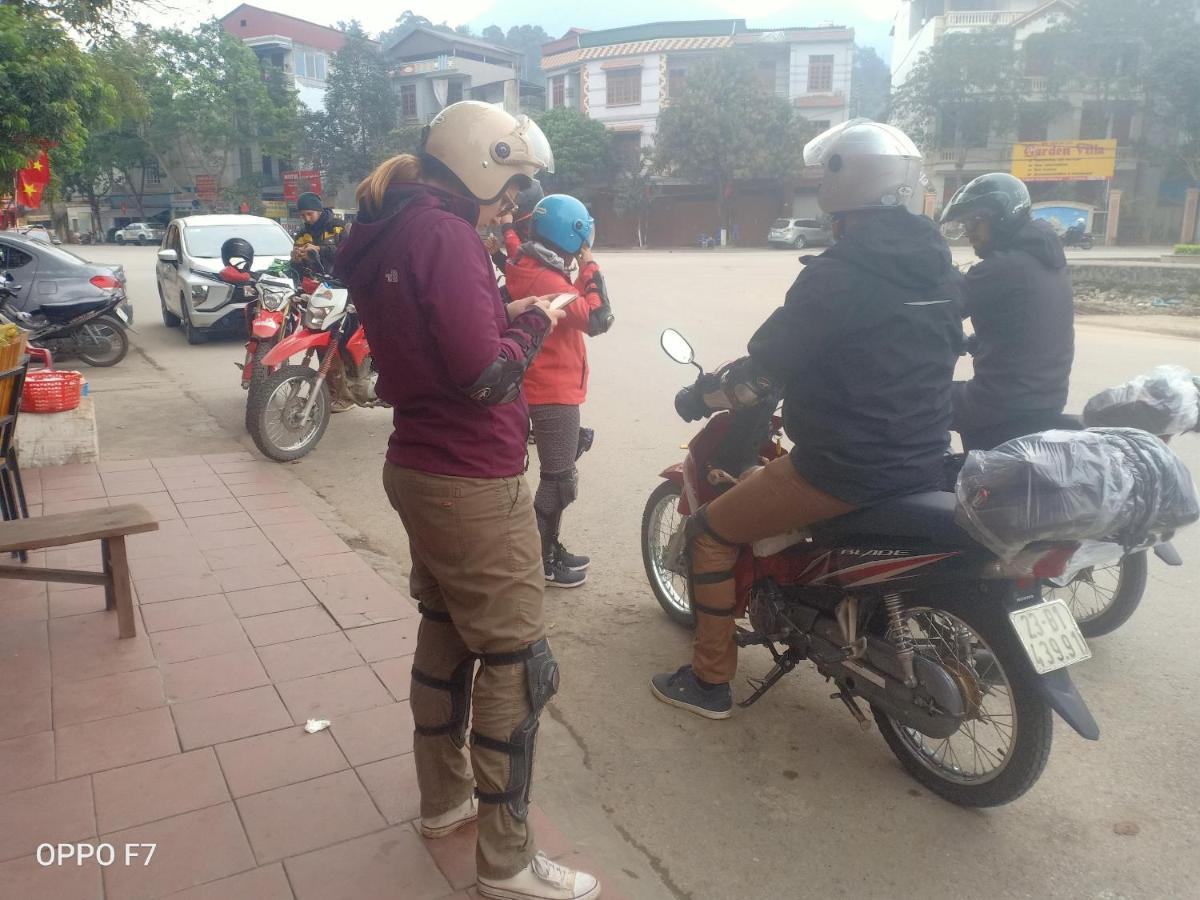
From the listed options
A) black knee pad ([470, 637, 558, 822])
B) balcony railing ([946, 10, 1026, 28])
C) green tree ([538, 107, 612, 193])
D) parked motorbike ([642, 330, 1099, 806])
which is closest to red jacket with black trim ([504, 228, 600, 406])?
parked motorbike ([642, 330, 1099, 806])

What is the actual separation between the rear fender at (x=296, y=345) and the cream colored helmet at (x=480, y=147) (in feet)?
15.8

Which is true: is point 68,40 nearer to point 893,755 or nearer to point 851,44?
point 893,755

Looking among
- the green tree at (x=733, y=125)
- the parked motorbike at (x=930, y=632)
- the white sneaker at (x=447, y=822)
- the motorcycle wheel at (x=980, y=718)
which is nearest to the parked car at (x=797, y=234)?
the green tree at (x=733, y=125)

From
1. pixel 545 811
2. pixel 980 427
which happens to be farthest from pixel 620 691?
pixel 980 427

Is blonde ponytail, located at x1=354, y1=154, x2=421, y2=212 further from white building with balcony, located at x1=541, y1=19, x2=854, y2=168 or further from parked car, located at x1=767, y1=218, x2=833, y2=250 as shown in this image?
white building with balcony, located at x1=541, y1=19, x2=854, y2=168

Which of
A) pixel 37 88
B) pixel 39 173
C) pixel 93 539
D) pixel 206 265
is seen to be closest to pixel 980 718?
pixel 93 539

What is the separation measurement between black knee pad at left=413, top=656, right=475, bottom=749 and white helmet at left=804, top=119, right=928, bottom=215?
167 cm

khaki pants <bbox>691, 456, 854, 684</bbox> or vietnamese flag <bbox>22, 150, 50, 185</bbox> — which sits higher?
vietnamese flag <bbox>22, 150, 50, 185</bbox>

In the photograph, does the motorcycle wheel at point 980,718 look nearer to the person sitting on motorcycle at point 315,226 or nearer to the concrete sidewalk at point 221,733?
the concrete sidewalk at point 221,733

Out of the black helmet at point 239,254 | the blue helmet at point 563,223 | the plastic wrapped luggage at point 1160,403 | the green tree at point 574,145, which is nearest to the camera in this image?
the plastic wrapped luggage at point 1160,403

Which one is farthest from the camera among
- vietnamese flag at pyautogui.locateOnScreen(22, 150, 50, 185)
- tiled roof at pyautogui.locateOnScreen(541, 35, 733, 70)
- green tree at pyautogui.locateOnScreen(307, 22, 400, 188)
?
green tree at pyautogui.locateOnScreen(307, 22, 400, 188)

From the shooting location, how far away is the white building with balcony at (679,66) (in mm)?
47688

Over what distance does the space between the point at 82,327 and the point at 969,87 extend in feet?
130

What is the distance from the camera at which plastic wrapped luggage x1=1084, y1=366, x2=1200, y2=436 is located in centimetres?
338
